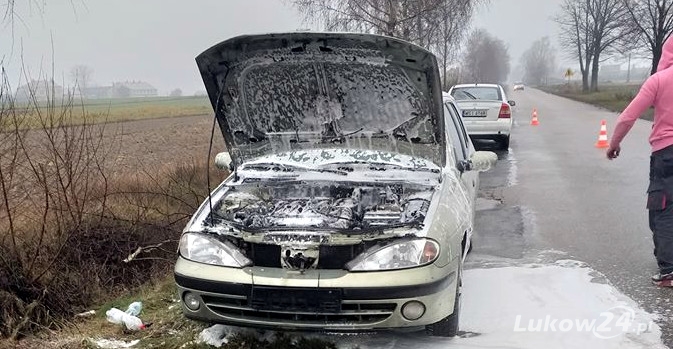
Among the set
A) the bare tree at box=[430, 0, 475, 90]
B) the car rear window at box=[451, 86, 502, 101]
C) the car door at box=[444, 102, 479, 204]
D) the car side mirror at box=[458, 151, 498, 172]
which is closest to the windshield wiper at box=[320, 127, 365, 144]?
the car door at box=[444, 102, 479, 204]

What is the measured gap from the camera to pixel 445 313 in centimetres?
333

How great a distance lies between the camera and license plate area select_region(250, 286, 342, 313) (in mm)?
3111

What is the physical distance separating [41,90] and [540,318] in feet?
15.3

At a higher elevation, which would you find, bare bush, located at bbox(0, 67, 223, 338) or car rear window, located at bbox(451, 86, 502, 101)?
car rear window, located at bbox(451, 86, 502, 101)

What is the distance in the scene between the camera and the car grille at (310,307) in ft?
10.2

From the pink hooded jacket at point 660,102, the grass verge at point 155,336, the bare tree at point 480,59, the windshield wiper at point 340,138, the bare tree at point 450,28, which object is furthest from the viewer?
the bare tree at point 480,59

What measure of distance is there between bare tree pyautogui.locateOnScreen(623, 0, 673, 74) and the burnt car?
97.4 ft

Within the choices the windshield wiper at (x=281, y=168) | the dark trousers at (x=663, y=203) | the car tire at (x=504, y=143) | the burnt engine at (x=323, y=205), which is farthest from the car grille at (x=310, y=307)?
the car tire at (x=504, y=143)

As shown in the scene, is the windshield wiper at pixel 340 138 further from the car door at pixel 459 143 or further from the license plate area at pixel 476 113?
the license plate area at pixel 476 113

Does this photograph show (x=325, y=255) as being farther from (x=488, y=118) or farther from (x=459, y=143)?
(x=488, y=118)

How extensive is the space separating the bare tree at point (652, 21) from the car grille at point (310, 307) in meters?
31.0

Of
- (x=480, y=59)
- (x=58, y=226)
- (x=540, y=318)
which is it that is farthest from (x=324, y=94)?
(x=480, y=59)

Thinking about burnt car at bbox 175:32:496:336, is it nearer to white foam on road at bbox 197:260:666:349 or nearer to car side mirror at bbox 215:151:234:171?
car side mirror at bbox 215:151:234:171

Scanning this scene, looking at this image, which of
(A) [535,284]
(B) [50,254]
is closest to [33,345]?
(B) [50,254]
